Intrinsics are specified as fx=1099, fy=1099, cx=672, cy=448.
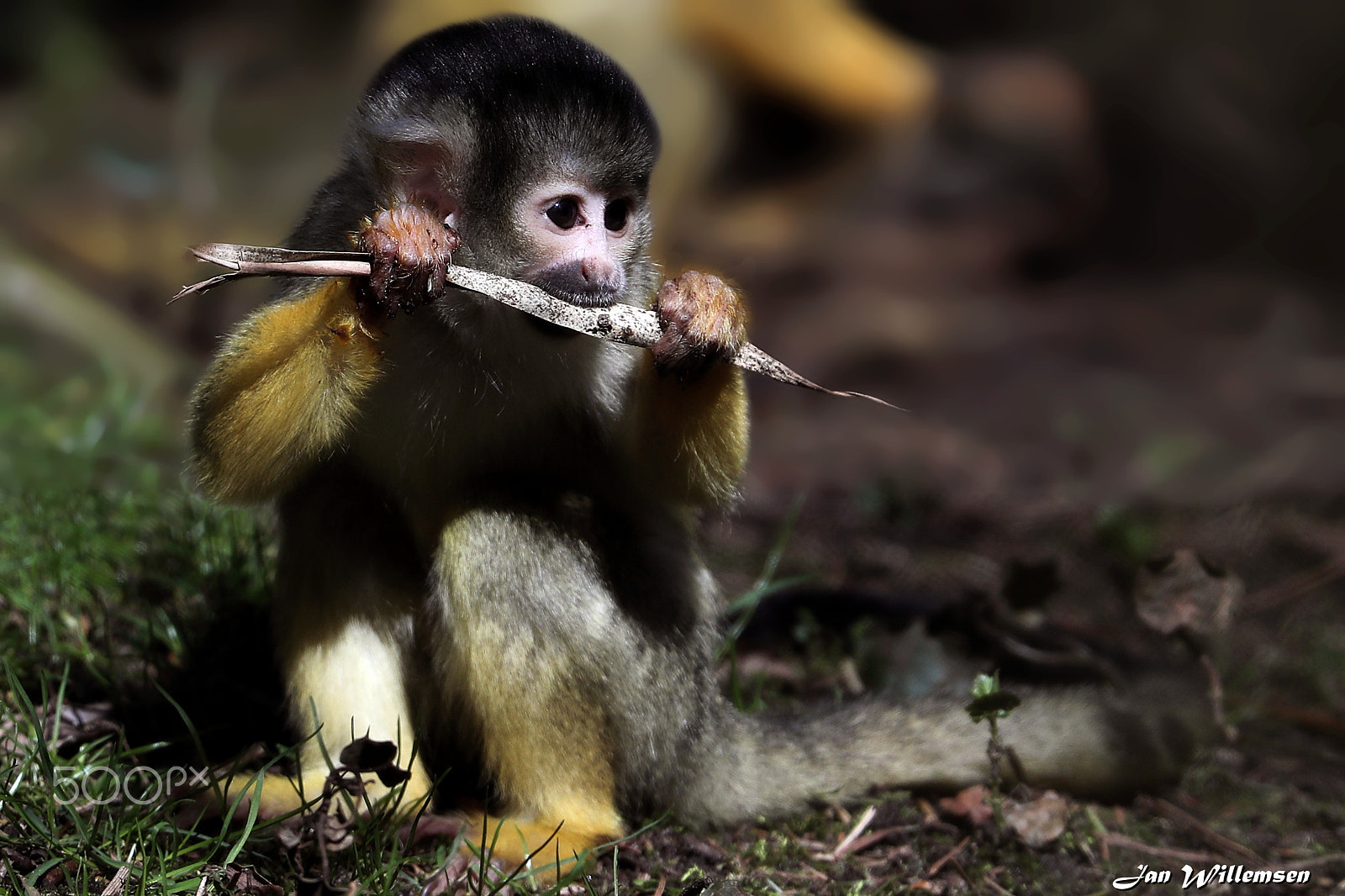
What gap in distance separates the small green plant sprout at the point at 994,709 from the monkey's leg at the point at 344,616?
5.41 feet

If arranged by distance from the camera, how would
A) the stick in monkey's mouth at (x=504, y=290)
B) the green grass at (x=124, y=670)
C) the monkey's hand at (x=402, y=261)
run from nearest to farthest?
the stick in monkey's mouth at (x=504, y=290) < the monkey's hand at (x=402, y=261) < the green grass at (x=124, y=670)

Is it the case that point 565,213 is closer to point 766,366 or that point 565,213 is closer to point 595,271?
point 595,271

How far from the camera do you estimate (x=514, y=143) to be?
3.07 meters

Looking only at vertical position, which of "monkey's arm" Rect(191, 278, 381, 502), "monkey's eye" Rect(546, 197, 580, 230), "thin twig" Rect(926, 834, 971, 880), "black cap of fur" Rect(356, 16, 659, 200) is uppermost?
"black cap of fur" Rect(356, 16, 659, 200)

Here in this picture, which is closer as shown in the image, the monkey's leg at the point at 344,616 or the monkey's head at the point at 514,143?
the monkey's head at the point at 514,143

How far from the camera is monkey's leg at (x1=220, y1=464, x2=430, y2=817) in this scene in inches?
127

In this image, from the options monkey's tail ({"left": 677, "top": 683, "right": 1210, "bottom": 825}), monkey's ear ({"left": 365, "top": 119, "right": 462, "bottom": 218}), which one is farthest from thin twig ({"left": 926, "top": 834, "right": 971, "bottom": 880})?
monkey's ear ({"left": 365, "top": 119, "right": 462, "bottom": 218})

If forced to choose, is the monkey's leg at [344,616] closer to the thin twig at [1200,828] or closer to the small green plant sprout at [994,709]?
the small green plant sprout at [994,709]

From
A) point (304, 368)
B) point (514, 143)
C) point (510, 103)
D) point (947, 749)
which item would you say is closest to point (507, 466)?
point (304, 368)

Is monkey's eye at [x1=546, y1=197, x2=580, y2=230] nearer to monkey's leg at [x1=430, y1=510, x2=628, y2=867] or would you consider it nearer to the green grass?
monkey's leg at [x1=430, y1=510, x2=628, y2=867]

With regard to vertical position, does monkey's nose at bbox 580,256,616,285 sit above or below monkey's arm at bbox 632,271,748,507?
above

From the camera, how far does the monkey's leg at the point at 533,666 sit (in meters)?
3.04

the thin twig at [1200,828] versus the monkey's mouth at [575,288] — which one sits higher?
the monkey's mouth at [575,288]

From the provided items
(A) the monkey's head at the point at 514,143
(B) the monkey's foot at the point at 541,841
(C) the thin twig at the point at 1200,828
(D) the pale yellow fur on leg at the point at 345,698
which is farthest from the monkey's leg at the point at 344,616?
(C) the thin twig at the point at 1200,828
